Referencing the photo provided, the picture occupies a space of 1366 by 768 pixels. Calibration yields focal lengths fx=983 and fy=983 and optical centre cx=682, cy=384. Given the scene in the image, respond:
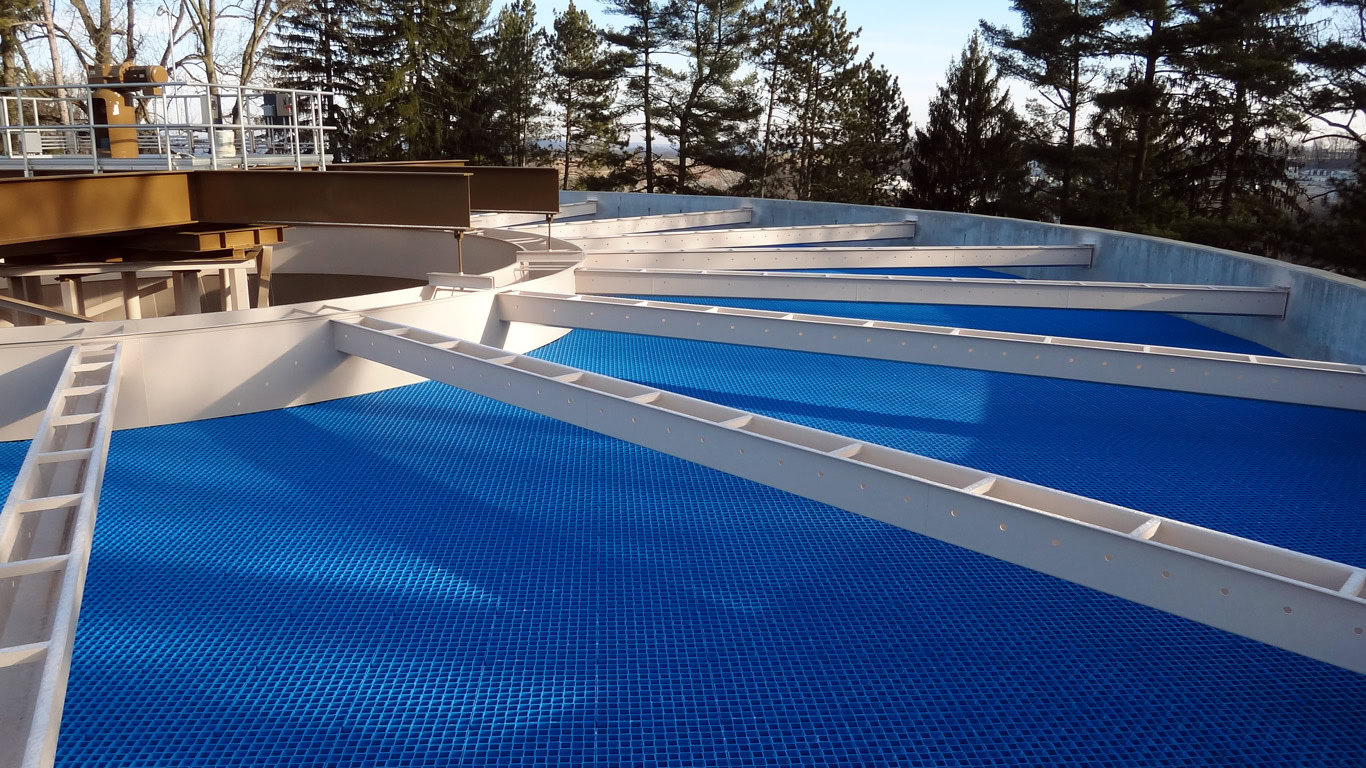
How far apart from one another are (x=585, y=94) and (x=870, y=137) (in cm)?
1333

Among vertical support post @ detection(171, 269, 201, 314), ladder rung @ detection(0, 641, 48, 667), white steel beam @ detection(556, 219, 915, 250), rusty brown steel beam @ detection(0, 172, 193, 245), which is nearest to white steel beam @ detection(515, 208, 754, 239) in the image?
white steel beam @ detection(556, 219, 915, 250)

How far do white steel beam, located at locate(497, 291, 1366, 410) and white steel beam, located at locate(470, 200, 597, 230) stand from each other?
324 inches

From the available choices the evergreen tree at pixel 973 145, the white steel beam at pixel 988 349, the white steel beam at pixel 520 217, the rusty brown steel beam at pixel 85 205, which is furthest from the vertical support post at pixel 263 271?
the evergreen tree at pixel 973 145

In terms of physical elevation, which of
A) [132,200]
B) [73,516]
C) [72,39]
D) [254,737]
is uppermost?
[72,39]

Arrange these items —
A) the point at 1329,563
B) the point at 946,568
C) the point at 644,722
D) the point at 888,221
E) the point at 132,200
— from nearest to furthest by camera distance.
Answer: the point at 1329,563 → the point at 644,722 → the point at 946,568 → the point at 132,200 → the point at 888,221

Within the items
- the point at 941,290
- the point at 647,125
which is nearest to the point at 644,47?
the point at 647,125

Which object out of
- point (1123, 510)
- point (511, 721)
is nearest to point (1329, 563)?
point (1123, 510)

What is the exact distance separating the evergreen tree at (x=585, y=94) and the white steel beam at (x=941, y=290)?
3526 cm

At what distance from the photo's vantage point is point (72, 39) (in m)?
42.2

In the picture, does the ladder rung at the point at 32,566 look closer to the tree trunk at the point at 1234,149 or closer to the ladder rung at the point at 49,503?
the ladder rung at the point at 49,503

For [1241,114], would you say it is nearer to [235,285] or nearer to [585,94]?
[585,94]

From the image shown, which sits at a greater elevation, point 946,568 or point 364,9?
point 364,9

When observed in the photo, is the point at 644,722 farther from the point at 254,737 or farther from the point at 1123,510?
the point at 1123,510

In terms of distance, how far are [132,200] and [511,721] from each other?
9.40m
